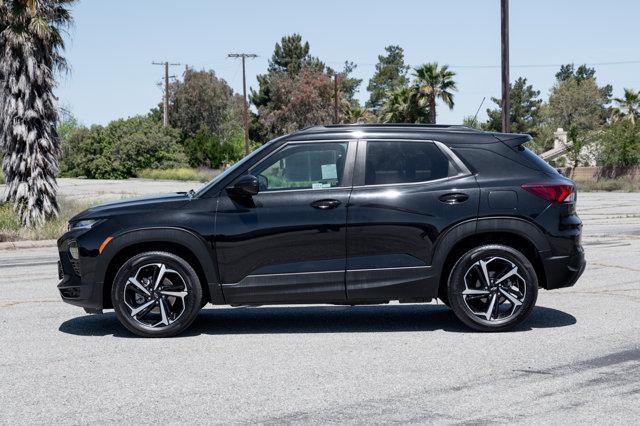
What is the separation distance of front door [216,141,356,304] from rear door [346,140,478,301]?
→ 0.42 ft

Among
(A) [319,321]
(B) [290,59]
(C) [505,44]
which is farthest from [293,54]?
(A) [319,321]

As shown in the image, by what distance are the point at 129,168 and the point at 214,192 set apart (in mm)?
67324

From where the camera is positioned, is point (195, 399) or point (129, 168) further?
point (129, 168)

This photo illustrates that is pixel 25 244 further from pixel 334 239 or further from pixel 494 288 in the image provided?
pixel 494 288

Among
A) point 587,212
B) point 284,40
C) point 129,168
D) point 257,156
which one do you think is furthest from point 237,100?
point 257,156

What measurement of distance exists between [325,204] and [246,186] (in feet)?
2.37

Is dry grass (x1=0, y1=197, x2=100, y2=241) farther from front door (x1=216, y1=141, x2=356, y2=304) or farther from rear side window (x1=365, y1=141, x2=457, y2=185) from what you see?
rear side window (x1=365, y1=141, x2=457, y2=185)

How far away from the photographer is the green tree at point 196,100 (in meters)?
88.6

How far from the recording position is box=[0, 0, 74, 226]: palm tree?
21.2 metres

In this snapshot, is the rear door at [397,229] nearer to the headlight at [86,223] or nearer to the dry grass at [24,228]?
the headlight at [86,223]

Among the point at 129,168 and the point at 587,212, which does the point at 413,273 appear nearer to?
the point at 587,212

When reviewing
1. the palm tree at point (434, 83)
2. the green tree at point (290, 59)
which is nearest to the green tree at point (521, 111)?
the green tree at point (290, 59)

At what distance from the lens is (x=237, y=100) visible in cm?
11819

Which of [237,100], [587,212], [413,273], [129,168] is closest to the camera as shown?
[413,273]
